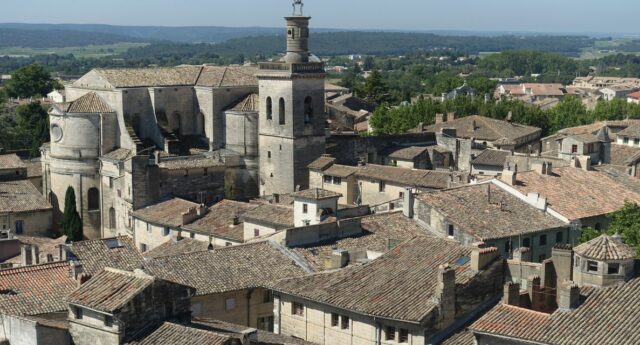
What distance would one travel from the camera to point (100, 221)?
233 feet

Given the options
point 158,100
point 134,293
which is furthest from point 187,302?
point 158,100

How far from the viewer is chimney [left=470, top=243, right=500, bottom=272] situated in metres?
31.8

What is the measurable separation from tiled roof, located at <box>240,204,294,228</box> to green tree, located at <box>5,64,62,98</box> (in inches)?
4605

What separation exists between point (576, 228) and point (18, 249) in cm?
2799

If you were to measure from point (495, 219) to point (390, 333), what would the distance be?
61.3ft

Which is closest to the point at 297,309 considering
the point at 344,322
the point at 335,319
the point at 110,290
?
the point at 335,319

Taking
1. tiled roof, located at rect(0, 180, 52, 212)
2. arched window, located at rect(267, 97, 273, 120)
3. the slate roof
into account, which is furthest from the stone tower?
the slate roof

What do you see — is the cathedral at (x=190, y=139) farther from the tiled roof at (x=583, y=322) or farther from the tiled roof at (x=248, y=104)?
the tiled roof at (x=583, y=322)

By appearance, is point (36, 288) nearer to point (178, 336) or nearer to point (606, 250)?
point (178, 336)

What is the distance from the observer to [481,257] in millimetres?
31891

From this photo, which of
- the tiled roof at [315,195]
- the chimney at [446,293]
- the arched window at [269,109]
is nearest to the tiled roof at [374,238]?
the tiled roof at [315,195]

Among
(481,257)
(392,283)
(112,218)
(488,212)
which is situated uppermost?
(481,257)

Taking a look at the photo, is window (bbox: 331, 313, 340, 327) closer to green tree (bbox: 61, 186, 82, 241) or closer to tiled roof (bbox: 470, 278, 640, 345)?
tiled roof (bbox: 470, 278, 640, 345)

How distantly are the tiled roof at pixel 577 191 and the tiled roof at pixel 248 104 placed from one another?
79.5 ft
